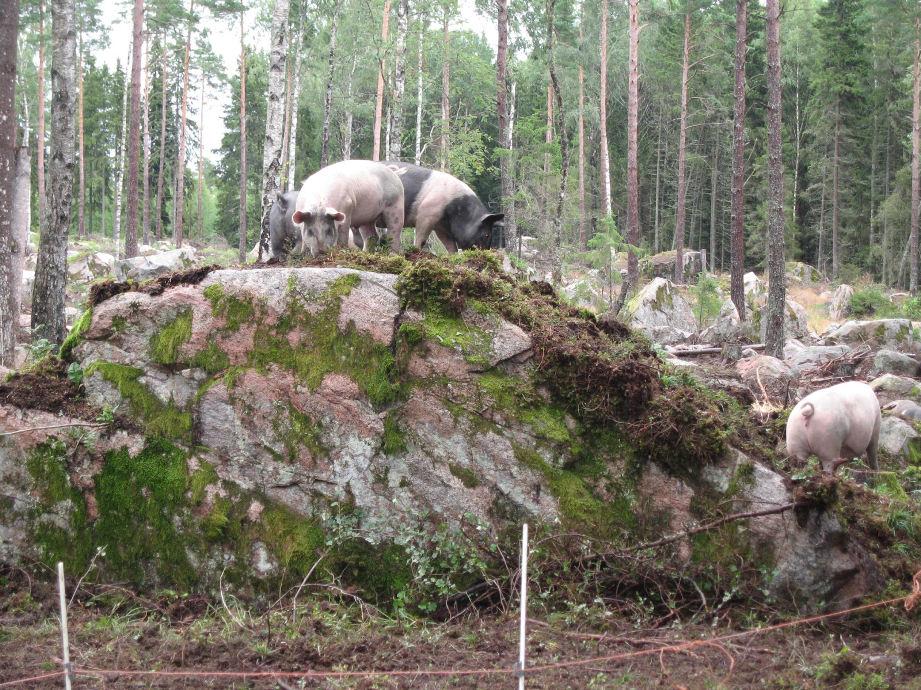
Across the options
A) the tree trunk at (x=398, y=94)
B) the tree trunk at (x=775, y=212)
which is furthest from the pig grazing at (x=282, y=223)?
the tree trunk at (x=775, y=212)

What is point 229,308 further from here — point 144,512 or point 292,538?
point 292,538

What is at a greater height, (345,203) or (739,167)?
(739,167)

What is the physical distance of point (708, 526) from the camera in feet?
17.1

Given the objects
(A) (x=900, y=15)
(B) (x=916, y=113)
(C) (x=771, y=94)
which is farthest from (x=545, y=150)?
(A) (x=900, y=15)

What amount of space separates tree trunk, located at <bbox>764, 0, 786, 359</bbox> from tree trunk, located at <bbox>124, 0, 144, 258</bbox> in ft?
52.1

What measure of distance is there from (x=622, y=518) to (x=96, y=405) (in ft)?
12.7

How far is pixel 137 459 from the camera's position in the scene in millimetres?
5613

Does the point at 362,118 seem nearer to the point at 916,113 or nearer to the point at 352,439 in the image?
the point at 916,113

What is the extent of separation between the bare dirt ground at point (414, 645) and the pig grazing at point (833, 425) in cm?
312

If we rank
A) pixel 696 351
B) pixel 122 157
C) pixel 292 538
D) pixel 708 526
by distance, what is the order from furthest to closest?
pixel 122 157
pixel 696 351
pixel 292 538
pixel 708 526

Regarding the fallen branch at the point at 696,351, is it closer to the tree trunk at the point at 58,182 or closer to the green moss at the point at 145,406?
the tree trunk at the point at 58,182

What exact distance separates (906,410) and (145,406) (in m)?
9.73

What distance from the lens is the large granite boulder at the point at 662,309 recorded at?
19719 mm

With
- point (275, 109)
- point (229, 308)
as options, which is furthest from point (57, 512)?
point (275, 109)
